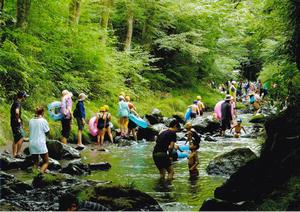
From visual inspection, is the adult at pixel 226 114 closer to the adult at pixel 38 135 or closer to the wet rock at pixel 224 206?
the adult at pixel 38 135

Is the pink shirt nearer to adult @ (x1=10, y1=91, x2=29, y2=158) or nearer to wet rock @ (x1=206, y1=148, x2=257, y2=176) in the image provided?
adult @ (x1=10, y1=91, x2=29, y2=158)

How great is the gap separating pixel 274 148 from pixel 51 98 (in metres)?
12.8

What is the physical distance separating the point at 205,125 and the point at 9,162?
13217 millimetres

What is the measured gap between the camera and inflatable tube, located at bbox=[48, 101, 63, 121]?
669 inches

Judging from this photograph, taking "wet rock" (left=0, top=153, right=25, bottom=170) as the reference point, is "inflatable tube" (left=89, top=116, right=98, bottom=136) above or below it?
above

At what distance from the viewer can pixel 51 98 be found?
19.8 m

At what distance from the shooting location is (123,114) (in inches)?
821

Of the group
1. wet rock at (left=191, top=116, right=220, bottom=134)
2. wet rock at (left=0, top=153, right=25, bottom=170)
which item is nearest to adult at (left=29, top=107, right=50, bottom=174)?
wet rock at (left=0, top=153, right=25, bottom=170)

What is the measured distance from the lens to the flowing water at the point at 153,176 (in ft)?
34.0

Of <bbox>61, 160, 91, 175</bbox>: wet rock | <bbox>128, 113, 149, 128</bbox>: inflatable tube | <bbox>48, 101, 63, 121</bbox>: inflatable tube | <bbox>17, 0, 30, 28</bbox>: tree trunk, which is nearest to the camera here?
<bbox>61, 160, 91, 175</bbox>: wet rock

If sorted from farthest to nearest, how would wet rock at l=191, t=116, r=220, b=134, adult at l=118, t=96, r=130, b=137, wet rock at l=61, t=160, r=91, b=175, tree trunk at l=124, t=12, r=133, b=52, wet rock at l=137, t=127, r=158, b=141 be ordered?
tree trunk at l=124, t=12, r=133, b=52 → wet rock at l=191, t=116, r=220, b=134 → wet rock at l=137, t=127, r=158, b=141 → adult at l=118, t=96, r=130, b=137 → wet rock at l=61, t=160, r=91, b=175

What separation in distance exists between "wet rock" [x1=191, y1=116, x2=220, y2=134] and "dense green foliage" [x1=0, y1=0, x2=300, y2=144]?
11.2ft

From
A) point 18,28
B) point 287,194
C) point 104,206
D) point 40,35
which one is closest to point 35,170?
point 104,206

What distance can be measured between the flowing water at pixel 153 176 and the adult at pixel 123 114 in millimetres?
2249
